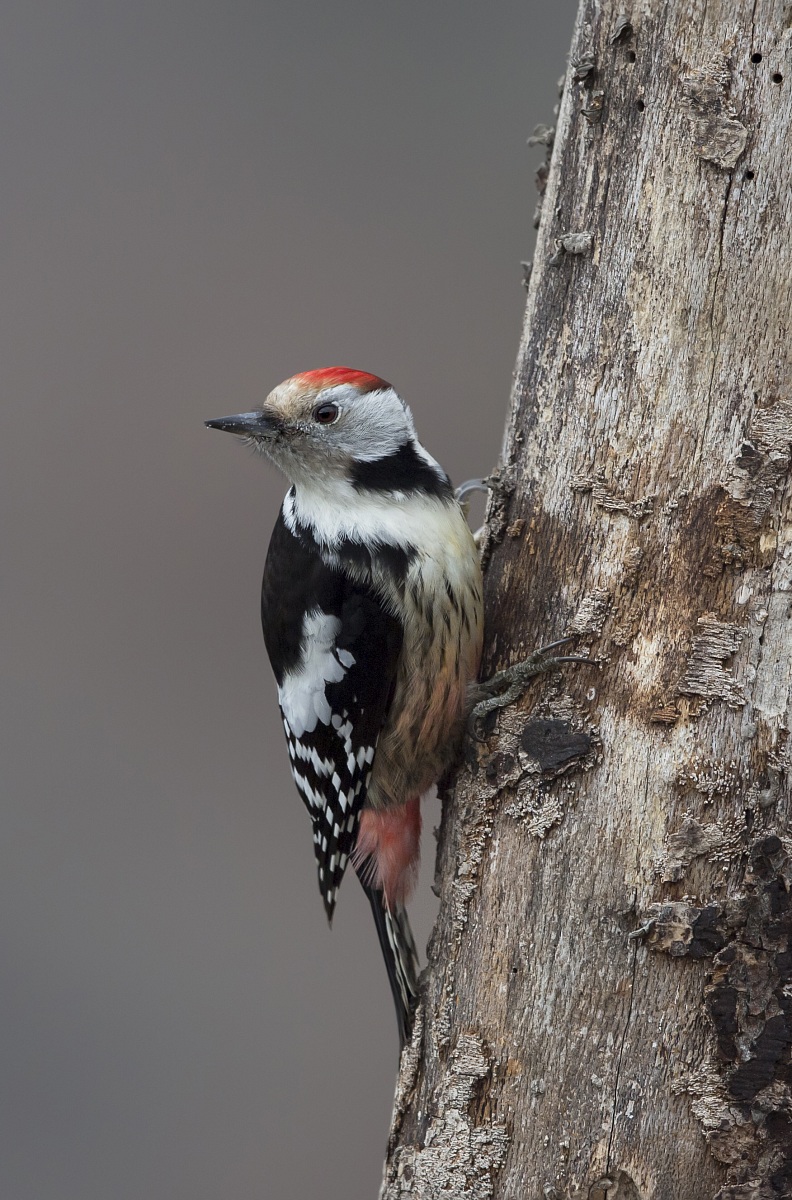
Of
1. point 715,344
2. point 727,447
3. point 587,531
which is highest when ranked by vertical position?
point 715,344

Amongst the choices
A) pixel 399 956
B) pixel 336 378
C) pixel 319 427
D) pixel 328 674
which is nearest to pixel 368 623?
pixel 328 674

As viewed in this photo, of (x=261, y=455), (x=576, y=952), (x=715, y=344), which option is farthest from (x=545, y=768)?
(x=261, y=455)

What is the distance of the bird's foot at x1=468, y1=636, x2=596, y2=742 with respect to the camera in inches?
70.6

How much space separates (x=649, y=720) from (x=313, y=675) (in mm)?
739

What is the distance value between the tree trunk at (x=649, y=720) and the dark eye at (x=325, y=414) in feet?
1.65

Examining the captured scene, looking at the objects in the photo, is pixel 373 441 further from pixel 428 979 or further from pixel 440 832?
pixel 428 979

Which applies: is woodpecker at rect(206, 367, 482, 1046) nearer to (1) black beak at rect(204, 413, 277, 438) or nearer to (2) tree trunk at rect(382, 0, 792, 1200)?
(1) black beak at rect(204, 413, 277, 438)

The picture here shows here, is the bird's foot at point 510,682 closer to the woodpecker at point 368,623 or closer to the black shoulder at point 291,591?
the woodpecker at point 368,623

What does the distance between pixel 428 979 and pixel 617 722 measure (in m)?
0.58

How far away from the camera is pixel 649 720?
66.1 inches

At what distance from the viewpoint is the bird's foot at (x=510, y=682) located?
5.89ft

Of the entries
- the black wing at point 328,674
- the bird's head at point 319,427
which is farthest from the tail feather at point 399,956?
the bird's head at point 319,427

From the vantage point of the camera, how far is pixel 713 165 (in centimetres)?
168

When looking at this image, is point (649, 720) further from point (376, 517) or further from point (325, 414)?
point (325, 414)
